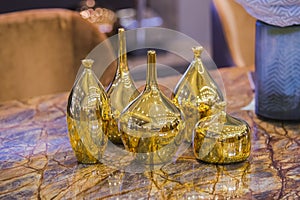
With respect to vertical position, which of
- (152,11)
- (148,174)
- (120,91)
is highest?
(120,91)

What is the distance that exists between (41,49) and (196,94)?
68cm

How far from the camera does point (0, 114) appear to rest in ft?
4.41

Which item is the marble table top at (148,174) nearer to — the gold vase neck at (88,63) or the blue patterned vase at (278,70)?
the blue patterned vase at (278,70)

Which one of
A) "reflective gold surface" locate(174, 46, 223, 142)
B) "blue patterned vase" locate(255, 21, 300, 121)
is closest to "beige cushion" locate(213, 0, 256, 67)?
"blue patterned vase" locate(255, 21, 300, 121)

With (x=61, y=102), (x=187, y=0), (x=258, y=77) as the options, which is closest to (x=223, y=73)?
Answer: (x=258, y=77)

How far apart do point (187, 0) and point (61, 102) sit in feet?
8.04

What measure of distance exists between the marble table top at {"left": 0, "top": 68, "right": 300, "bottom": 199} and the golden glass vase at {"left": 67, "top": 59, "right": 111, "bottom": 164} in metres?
0.03

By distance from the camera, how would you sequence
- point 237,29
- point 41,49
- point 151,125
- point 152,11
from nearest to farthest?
point 151,125
point 41,49
point 237,29
point 152,11

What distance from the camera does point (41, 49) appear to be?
1.68 m

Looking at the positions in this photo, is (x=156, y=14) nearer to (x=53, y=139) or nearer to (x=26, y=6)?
(x=26, y=6)

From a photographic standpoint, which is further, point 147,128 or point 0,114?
point 0,114

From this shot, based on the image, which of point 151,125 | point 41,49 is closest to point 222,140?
point 151,125

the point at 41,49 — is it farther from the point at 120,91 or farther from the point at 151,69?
the point at 151,69

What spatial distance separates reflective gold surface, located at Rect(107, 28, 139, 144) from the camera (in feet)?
3.61
